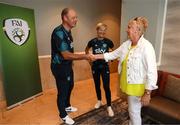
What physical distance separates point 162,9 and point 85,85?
2325mm

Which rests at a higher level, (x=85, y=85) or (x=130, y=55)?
(x=130, y=55)

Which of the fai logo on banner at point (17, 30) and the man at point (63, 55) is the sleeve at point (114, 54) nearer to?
the man at point (63, 55)

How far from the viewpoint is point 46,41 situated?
3.72 metres

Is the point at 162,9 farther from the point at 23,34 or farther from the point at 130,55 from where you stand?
the point at 23,34

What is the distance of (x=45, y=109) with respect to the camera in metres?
2.93

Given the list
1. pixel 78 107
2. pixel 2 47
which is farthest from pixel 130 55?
pixel 2 47

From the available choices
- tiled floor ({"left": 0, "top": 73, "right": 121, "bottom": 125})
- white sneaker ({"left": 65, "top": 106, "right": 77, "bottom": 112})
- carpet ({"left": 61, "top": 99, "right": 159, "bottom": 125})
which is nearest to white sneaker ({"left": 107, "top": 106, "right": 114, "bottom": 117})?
carpet ({"left": 61, "top": 99, "right": 159, "bottom": 125})

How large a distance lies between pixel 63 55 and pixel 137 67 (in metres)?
0.91

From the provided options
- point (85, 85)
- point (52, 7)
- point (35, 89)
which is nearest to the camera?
point (35, 89)

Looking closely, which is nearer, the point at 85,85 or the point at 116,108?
the point at 116,108

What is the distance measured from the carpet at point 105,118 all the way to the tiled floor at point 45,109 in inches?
6.5

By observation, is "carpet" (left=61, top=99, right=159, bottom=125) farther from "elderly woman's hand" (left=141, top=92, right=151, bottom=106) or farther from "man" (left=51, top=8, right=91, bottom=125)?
"elderly woman's hand" (left=141, top=92, right=151, bottom=106)

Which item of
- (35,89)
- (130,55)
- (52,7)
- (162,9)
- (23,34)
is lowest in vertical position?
(35,89)

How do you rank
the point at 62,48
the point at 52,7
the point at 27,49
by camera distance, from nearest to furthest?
the point at 62,48 → the point at 27,49 → the point at 52,7
